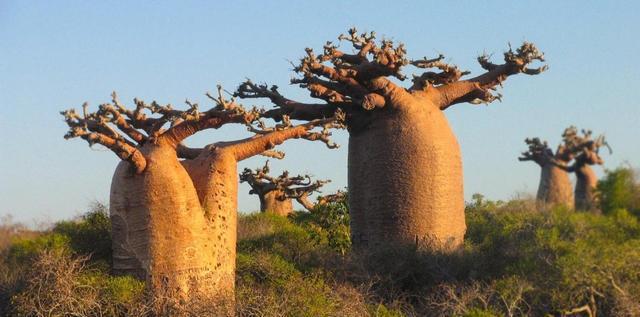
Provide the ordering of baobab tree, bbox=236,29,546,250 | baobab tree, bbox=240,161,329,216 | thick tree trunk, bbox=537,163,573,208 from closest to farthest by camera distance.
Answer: baobab tree, bbox=236,29,546,250 < baobab tree, bbox=240,161,329,216 < thick tree trunk, bbox=537,163,573,208

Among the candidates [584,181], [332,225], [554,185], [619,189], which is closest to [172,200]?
[332,225]

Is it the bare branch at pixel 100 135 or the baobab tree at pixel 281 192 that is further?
the baobab tree at pixel 281 192

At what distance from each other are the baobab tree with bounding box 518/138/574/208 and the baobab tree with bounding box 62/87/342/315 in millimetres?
16443

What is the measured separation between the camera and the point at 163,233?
10.0 metres

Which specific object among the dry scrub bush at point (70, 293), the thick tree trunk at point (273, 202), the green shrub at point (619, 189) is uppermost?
the thick tree trunk at point (273, 202)

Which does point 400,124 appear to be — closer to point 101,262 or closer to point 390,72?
point 390,72

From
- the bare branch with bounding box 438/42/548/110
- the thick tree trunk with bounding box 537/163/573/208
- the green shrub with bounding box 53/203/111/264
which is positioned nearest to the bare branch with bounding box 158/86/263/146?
the green shrub with bounding box 53/203/111/264

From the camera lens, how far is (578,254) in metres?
10.6

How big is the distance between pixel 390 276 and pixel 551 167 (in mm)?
15792

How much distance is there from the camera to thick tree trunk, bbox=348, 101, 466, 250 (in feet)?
41.0

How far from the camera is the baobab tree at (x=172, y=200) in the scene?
997 centimetres

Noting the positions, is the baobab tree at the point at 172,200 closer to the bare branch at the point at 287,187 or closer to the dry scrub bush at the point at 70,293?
the dry scrub bush at the point at 70,293

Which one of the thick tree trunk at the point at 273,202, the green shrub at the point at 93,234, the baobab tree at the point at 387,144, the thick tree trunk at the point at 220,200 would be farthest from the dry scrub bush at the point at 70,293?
the thick tree trunk at the point at 273,202

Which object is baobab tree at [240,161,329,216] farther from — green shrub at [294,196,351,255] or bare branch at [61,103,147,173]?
bare branch at [61,103,147,173]
